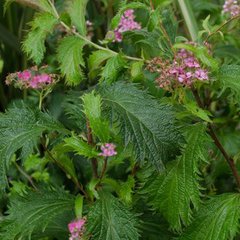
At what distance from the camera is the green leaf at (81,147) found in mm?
917

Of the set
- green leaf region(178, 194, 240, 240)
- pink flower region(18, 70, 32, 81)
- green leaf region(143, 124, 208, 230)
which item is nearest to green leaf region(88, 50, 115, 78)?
pink flower region(18, 70, 32, 81)

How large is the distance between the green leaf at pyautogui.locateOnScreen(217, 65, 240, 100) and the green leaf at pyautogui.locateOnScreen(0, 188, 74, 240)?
0.35m

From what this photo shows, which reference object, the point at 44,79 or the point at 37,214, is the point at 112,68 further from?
the point at 37,214

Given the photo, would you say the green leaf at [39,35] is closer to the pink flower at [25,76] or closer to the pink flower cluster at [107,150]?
the pink flower at [25,76]

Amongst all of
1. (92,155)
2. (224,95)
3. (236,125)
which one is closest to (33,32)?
(92,155)

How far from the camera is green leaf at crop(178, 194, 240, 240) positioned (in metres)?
0.99

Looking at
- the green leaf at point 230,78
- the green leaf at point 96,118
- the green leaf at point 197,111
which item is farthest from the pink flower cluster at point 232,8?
the green leaf at point 96,118

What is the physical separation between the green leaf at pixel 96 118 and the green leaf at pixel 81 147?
0.03m

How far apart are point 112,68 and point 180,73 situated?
0.15 m

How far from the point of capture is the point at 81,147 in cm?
92

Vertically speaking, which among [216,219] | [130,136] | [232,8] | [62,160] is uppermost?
[232,8]

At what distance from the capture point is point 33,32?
3.49 feet

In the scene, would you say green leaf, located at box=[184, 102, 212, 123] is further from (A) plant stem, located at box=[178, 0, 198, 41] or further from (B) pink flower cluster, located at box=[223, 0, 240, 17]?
(A) plant stem, located at box=[178, 0, 198, 41]

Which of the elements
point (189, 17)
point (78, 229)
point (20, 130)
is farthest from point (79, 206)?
point (189, 17)
